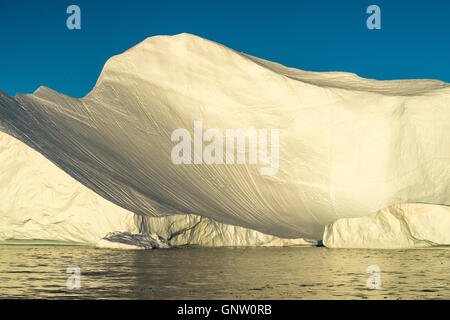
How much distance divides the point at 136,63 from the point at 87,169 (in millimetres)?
14433

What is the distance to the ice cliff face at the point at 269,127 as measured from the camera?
120 ft

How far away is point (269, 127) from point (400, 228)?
15621mm

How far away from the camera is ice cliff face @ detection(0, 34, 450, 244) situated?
36.5 metres

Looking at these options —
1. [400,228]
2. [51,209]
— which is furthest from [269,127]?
[51,209]

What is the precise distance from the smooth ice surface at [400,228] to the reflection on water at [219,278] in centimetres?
680

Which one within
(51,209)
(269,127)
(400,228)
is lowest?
(400,228)

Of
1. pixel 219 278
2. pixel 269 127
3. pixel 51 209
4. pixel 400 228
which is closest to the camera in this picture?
pixel 219 278

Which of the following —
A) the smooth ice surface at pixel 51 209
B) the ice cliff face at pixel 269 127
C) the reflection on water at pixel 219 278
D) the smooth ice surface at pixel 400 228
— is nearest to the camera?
the reflection on water at pixel 219 278

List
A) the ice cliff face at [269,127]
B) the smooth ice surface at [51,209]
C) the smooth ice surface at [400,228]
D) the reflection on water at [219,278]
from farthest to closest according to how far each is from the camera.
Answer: the ice cliff face at [269,127]
the smooth ice surface at [51,209]
the smooth ice surface at [400,228]
the reflection on water at [219,278]

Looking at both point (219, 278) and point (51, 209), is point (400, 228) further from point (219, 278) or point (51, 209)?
point (51, 209)

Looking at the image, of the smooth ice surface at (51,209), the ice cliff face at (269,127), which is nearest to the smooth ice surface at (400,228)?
the ice cliff face at (269,127)

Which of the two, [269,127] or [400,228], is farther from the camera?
[269,127]

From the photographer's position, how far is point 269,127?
41.6 meters

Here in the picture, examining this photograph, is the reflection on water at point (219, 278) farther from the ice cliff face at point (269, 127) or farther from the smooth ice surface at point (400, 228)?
the ice cliff face at point (269, 127)
